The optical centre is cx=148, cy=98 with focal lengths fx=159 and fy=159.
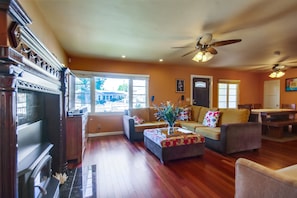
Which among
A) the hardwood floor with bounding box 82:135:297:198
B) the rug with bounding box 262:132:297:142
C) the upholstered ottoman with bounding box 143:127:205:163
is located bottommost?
the hardwood floor with bounding box 82:135:297:198

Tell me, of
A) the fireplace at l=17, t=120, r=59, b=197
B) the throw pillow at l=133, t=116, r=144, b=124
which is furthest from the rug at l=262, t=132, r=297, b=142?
the fireplace at l=17, t=120, r=59, b=197

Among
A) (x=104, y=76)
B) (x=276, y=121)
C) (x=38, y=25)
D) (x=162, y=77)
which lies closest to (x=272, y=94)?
(x=276, y=121)

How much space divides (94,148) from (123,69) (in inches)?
108

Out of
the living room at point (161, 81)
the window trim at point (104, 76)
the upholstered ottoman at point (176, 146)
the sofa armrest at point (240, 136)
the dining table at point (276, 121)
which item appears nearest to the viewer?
the living room at point (161, 81)

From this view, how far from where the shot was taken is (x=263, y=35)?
10.3 feet

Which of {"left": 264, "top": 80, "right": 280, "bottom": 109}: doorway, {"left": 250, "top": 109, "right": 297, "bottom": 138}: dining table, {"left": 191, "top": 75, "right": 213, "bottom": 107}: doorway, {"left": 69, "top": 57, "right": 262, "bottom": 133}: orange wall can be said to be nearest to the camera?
{"left": 250, "top": 109, "right": 297, "bottom": 138}: dining table

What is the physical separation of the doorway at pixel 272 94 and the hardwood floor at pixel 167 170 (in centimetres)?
399

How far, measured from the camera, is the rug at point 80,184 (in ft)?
6.75

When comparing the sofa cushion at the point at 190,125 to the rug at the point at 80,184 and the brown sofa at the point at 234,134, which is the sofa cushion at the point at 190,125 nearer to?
the brown sofa at the point at 234,134

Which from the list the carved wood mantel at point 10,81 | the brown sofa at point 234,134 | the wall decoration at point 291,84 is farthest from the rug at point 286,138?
the carved wood mantel at point 10,81

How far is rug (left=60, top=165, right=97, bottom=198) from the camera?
2057 mm

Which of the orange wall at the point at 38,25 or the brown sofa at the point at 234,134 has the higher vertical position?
the orange wall at the point at 38,25

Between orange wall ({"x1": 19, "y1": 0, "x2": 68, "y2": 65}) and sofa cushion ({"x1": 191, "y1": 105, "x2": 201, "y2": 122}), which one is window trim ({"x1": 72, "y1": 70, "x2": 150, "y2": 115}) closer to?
sofa cushion ({"x1": 191, "y1": 105, "x2": 201, "y2": 122})

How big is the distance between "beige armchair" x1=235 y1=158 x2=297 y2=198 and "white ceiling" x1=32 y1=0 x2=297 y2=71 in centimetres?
196
